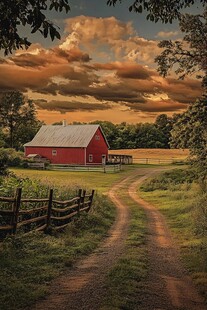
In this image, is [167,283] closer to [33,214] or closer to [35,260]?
[35,260]

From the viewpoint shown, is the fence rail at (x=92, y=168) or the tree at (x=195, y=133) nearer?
the tree at (x=195, y=133)

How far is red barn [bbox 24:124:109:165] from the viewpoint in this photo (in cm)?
6825

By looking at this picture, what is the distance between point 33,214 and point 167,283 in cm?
644

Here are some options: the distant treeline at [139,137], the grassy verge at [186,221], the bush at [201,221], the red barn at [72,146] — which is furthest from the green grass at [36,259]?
the distant treeline at [139,137]

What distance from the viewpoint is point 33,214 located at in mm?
14516

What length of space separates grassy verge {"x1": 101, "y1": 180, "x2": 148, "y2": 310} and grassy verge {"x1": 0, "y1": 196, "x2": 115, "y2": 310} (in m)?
1.38

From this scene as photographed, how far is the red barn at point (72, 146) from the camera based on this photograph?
224ft

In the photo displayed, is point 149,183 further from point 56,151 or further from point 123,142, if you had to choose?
point 123,142

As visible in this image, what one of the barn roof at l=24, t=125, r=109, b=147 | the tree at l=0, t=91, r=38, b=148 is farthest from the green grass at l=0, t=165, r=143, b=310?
the tree at l=0, t=91, r=38, b=148

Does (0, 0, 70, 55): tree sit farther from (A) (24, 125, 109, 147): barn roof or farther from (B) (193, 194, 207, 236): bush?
(A) (24, 125, 109, 147): barn roof

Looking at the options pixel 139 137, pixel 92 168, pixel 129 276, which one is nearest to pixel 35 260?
pixel 129 276

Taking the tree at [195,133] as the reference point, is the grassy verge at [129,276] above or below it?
below

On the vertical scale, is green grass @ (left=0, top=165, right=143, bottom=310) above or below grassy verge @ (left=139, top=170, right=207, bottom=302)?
above

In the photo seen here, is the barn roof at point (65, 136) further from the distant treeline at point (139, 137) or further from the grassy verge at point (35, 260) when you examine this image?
the distant treeline at point (139, 137)
